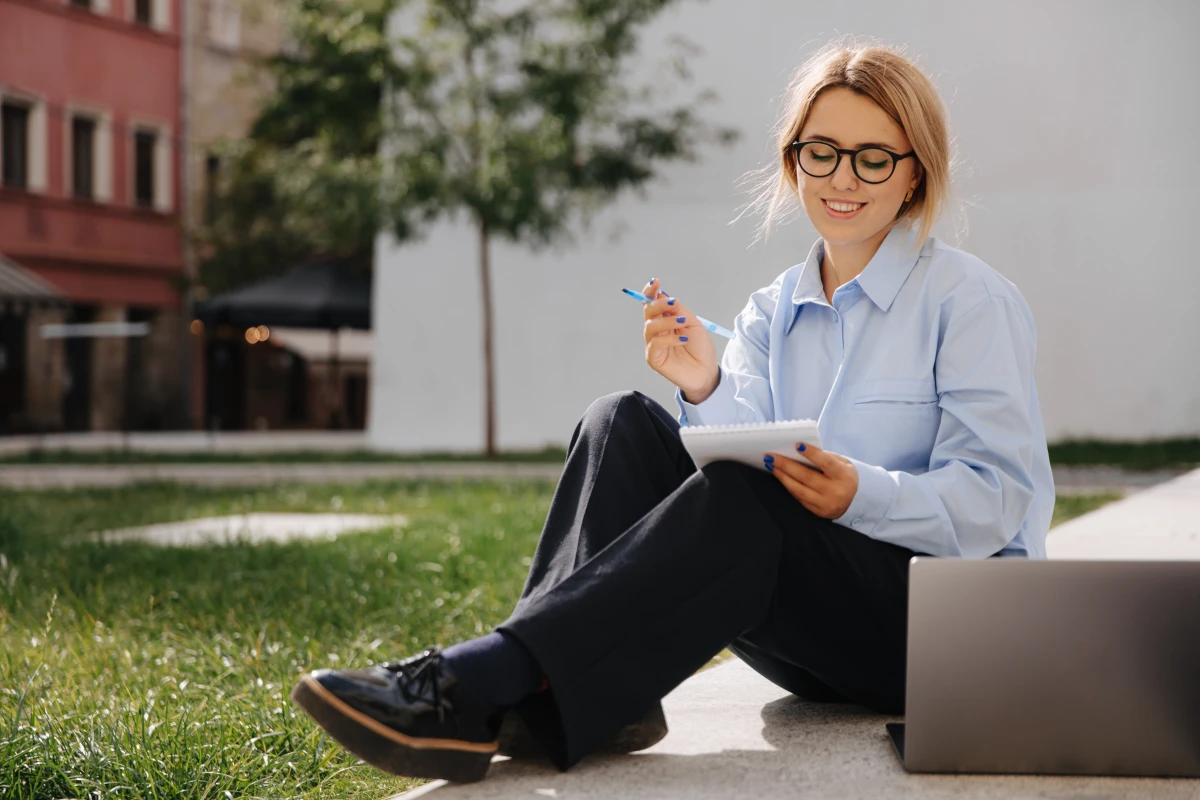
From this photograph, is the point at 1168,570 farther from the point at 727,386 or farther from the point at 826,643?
the point at 727,386

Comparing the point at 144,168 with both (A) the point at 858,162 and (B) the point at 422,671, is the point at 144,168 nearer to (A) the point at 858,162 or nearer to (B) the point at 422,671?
(A) the point at 858,162

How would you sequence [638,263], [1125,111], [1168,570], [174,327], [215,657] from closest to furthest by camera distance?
[1168,570], [215,657], [1125,111], [638,263], [174,327]

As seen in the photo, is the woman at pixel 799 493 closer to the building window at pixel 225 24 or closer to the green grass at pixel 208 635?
the green grass at pixel 208 635

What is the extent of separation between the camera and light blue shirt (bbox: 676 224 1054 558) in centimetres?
192

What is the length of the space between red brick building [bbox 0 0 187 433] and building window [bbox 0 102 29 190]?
0.06 ft

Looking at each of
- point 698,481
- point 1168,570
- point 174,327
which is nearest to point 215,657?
point 698,481

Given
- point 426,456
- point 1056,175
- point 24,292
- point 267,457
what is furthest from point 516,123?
point 24,292

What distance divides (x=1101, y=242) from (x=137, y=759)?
11.7 meters

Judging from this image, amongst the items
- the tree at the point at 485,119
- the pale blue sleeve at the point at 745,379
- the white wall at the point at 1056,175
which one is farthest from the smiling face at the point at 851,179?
the white wall at the point at 1056,175

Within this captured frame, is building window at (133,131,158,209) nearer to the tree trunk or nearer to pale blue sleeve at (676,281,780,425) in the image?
the tree trunk

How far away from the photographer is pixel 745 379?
2.28m

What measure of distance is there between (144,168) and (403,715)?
20.2m

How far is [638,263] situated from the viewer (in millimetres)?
13609

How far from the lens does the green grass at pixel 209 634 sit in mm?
2156
